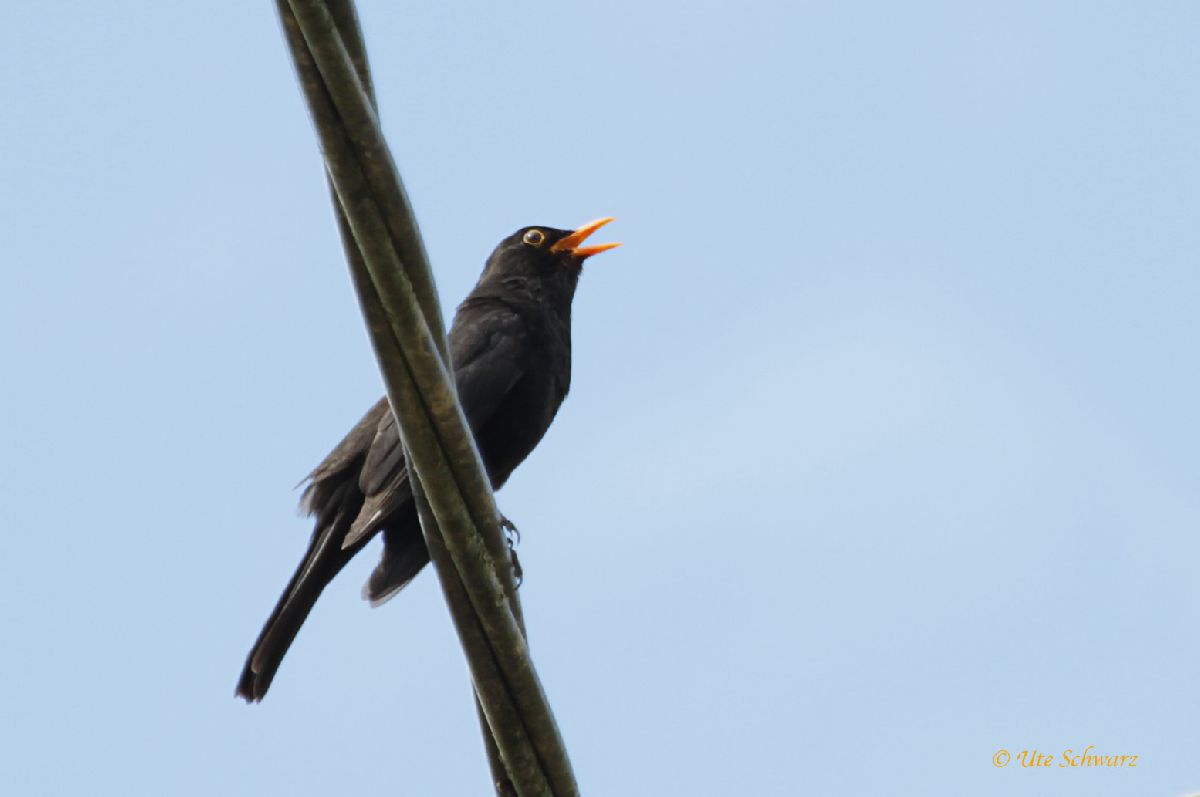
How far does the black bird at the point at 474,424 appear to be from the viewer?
Result: 507 cm

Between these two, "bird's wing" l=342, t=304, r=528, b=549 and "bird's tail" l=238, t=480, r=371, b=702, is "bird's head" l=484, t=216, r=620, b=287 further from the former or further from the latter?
"bird's tail" l=238, t=480, r=371, b=702

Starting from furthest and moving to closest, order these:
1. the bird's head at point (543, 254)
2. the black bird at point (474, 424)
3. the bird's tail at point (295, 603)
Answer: the bird's head at point (543, 254) < the black bird at point (474, 424) < the bird's tail at point (295, 603)

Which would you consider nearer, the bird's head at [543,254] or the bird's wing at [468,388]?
the bird's wing at [468,388]

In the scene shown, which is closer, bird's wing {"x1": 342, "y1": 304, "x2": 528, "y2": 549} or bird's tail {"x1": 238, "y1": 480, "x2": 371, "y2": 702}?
bird's tail {"x1": 238, "y1": 480, "x2": 371, "y2": 702}

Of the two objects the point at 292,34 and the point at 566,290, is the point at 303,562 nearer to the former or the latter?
the point at 566,290

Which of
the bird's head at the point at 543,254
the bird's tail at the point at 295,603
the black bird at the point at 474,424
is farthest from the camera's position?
the bird's head at the point at 543,254

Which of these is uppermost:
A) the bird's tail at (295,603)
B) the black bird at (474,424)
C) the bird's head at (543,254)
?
the bird's head at (543,254)

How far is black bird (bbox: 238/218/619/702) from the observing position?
5.07 meters

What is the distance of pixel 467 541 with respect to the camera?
9.48 ft

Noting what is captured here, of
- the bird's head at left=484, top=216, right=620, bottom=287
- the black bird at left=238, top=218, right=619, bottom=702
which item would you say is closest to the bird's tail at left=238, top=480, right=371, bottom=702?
the black bird at left=238, top=218, right=619, bottom=702

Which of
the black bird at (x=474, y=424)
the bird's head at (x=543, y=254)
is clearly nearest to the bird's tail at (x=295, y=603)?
the black bird at (x=474, y=424)

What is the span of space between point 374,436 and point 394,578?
1.54 feet

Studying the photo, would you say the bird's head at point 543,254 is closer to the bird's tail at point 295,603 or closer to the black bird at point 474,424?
the black bird at point 474,424

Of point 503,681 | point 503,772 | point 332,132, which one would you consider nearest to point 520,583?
point 503,772
